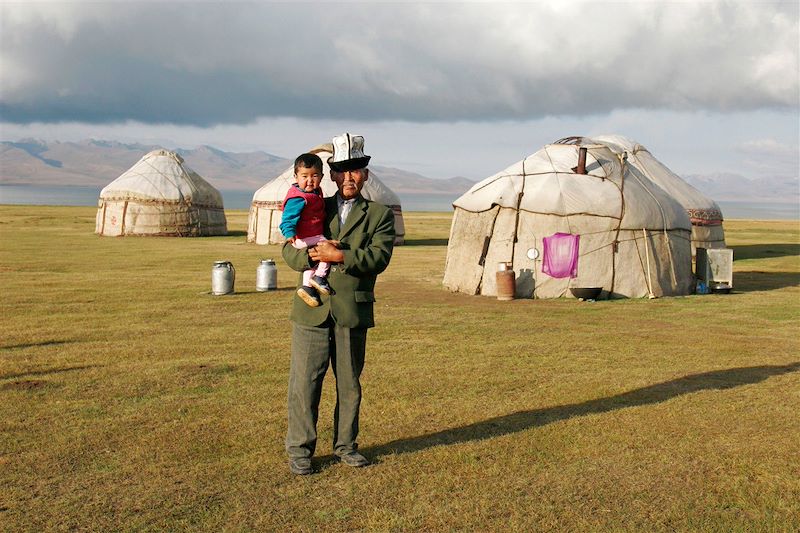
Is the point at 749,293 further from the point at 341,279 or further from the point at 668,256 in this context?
the point at 341,279

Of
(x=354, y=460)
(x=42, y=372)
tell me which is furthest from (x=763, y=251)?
(x=354, y=460)

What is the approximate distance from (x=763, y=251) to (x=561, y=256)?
19555 millimetres

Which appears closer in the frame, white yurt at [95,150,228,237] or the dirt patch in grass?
the dirt patch in grass

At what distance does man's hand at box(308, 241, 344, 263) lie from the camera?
18.2 ft

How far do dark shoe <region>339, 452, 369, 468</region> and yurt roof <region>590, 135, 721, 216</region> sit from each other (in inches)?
815

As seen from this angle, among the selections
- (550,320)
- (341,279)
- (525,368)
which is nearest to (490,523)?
(341,279)

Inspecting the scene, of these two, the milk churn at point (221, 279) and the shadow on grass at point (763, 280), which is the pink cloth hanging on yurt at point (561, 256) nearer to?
the shadow on grass at point (763, 280)

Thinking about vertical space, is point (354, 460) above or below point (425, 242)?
below

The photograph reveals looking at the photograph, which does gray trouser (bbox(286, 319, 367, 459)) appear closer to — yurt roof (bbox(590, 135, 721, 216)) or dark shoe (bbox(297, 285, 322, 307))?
dark shoe (bbox(297, 285, 322, 307))

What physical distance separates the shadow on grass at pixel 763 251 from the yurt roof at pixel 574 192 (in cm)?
1232

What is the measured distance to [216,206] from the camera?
39750 millimetres

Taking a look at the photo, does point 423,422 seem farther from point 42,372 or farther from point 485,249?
point 485,249

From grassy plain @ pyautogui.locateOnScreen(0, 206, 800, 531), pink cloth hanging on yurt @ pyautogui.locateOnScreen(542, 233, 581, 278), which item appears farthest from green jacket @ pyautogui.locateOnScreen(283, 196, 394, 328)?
pink cloth hanging on yurt @ pyautogui.locateOnScreen(542, 233, 581, 278)

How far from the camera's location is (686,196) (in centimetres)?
2562
